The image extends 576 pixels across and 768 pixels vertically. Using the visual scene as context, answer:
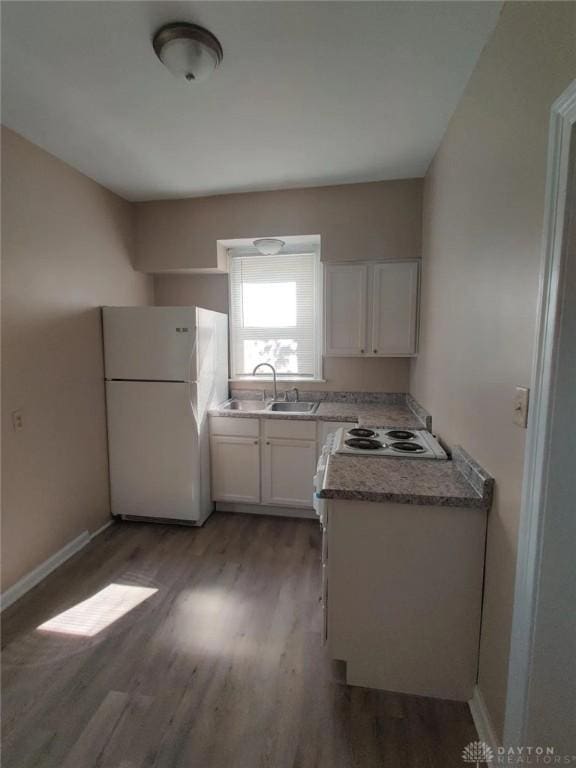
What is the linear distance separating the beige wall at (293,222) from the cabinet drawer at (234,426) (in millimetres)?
1375

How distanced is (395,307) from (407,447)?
4.25 feet

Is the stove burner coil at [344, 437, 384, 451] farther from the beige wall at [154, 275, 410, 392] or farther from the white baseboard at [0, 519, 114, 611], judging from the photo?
the white baseboard at [0, 519, 114, 611]

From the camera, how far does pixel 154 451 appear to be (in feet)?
9.18

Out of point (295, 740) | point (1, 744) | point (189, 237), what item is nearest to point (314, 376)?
point (189, 237)

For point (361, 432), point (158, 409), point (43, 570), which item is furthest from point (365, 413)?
point (43, 570)

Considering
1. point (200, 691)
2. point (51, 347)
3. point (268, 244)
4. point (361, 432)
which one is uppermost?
point (268, 244)

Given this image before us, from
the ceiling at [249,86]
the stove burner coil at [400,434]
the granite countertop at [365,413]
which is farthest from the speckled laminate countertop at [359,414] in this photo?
the ceiling at [249,86]

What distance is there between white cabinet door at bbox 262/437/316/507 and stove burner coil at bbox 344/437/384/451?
722 millimetres

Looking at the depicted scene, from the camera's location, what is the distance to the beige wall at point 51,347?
6.65 feet

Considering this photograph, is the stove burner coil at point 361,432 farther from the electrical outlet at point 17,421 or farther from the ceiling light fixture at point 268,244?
the electrical outlet at point 17,421

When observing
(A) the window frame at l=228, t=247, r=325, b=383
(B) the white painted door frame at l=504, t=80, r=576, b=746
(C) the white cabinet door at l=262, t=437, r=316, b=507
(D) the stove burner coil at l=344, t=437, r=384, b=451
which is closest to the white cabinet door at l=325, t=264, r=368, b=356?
(A) the window frame at l=228, t=247, r=325, b=383

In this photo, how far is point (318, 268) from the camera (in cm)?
326

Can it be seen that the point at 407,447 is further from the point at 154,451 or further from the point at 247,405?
the point at 154,451

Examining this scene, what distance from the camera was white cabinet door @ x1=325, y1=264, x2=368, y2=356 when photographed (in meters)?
2.86
